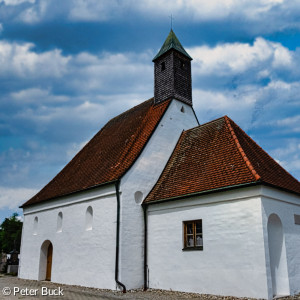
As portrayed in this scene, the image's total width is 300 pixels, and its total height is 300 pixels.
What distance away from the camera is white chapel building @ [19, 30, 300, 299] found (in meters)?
11.1

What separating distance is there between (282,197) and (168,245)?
4755 millimetres

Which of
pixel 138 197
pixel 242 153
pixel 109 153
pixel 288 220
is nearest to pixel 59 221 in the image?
pixel 109 153

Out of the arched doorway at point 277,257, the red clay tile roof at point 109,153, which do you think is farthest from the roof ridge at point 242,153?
the red clay tile roof at point 109,153

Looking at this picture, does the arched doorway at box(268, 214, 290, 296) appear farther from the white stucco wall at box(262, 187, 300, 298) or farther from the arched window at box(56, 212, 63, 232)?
the arched window at box(56, 212, 63, 232)

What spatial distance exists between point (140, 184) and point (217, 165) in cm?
365

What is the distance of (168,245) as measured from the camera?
13.3 metres

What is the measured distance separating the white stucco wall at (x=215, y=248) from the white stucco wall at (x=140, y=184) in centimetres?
61

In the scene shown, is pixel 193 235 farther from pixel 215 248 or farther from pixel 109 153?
pixel 109 153

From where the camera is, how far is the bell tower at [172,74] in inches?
694

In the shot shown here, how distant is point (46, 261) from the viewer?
745 inches

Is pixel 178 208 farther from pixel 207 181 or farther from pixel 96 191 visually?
pixel 96 191

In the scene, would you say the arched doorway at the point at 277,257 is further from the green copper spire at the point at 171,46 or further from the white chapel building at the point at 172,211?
the green copper spire at the point at 171,46

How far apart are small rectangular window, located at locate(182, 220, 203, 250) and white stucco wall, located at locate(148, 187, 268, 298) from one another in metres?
0.18

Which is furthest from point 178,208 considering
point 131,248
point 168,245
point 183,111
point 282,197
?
point 183,111
